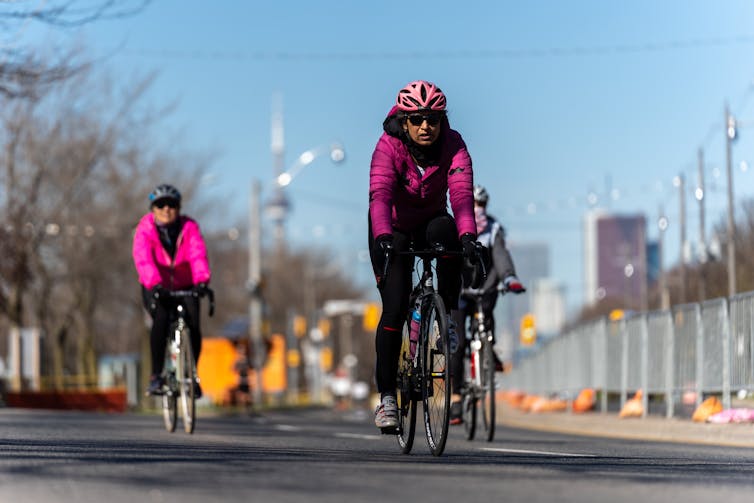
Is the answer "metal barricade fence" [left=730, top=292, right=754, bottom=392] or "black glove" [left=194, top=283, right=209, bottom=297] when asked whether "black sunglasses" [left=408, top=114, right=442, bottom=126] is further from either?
"metal barricade fence" [left=730, top=292, right=754, bottom=392]

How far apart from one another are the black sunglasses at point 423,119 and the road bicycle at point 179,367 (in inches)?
160

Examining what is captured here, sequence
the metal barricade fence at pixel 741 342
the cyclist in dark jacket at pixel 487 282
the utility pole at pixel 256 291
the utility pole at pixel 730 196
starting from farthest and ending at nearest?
the utility pole at pixel 256 291, the utility pole at pixel 730 196, the metal barricade fence at pixel 741 342, the cyclist in dark jacket at pixel 487 282

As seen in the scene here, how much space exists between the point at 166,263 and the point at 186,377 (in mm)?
918

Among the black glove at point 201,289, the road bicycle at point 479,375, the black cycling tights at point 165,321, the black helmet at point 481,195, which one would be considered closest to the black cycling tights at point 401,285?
the road bicycle at point 479,375

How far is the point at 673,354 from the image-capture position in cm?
1780

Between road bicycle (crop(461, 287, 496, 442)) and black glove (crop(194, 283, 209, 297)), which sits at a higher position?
black glove (crop(194, 283, 209, 297))

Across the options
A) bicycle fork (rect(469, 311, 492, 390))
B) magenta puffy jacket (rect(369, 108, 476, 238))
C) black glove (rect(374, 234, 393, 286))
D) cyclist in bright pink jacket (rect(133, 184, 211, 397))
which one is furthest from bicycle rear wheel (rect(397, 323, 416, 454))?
cyclist in bright pink jacket (rect(133, 184, 211, 397))

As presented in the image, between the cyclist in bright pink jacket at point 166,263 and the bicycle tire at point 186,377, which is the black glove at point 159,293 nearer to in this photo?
the cyclist in bright pink jacket at point 166,263

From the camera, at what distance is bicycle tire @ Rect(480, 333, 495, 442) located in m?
12.3

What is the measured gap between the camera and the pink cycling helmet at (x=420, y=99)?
28.9ft

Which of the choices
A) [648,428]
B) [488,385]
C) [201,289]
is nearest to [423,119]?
[488,385]

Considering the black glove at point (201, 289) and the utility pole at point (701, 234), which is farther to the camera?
the utility pole at point (701, 234)

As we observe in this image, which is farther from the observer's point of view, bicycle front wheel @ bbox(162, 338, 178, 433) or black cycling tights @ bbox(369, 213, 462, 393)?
bicycle front wheel @ bbox(162, 338, 178, 433)

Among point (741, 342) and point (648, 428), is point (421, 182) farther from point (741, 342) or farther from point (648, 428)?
point (648, 428)
